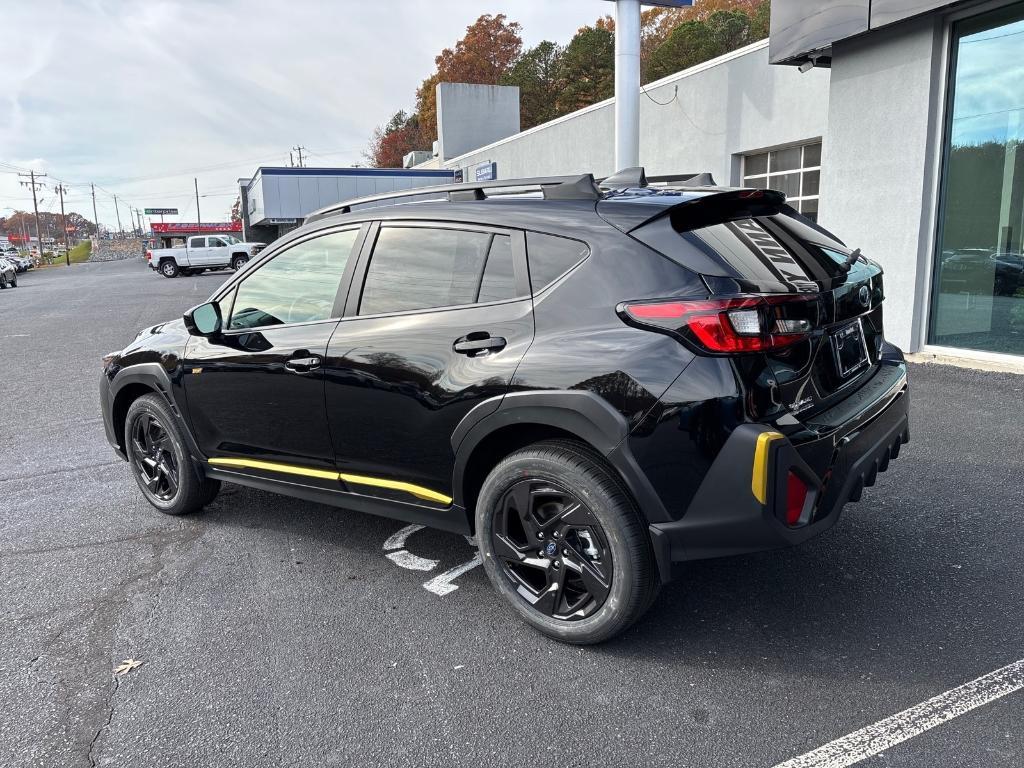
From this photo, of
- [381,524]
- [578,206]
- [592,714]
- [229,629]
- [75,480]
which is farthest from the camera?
[75,480]

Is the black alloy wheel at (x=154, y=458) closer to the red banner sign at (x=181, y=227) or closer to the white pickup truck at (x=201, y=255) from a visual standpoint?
the white pickup truck at (x=201, y=255)

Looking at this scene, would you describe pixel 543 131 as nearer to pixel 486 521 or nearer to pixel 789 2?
pixel 789 2

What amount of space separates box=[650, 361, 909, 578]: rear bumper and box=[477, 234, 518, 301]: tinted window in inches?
42.6

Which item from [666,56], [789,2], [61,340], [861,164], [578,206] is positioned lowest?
[61,340]

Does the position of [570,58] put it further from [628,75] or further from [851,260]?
[851,260]

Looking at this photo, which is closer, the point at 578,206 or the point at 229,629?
the point at 578,206

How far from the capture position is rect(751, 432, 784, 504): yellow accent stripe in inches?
99.7

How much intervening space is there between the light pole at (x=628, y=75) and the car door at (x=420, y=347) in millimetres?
10696

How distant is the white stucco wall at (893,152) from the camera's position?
27.0 ft

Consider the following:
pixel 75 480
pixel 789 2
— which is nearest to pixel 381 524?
pixel 75 480

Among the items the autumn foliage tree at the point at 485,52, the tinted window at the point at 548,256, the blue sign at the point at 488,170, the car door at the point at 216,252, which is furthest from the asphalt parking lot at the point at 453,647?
the autumn foliage tree at the point at 485,52

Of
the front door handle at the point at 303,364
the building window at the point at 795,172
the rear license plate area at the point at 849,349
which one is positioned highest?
the building window at the point at 795,172

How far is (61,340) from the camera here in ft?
45.0

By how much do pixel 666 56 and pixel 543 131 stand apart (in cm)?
1618
